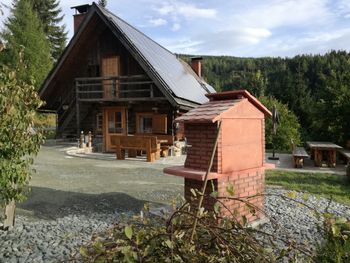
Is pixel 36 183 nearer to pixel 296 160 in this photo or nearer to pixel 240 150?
pixel 240 150

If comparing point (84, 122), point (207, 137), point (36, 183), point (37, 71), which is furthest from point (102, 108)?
point (37, 71)

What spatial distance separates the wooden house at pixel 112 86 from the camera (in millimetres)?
14977

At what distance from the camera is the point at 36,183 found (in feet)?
27.2

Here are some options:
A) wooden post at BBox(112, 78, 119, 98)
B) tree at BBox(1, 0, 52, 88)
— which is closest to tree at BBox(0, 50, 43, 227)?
wooden post at BBox(112, 78, 119, 98)

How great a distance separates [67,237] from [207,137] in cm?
249

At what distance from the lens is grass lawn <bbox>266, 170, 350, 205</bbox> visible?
7.63 meters

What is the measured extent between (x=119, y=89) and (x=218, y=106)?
1183cm

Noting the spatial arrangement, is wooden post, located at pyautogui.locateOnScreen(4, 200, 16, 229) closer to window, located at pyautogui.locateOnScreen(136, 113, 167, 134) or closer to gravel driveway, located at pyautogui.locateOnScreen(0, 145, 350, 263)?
gravel driveway, located at pyautogui.locateOnScreen(0, 145, 350, 263)

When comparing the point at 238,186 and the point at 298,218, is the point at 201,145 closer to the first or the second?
the point at 238,186

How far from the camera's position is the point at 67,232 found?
189 inches

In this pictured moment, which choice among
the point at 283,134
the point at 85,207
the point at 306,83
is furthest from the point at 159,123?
the point at 306,83

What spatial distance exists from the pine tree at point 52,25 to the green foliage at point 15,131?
43.1 metres

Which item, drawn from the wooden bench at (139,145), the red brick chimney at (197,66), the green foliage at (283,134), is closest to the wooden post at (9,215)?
the wooden bench at (139,145)

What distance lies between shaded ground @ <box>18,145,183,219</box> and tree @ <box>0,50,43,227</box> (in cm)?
180
